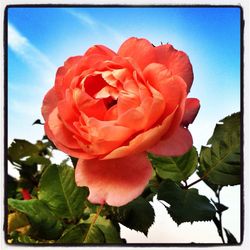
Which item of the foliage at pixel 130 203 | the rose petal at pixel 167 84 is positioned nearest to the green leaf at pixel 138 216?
the foliage at pixel 130 203

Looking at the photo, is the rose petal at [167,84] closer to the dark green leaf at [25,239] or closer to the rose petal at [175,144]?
the rose petal at [175,144]

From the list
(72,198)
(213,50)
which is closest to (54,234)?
(72,198)

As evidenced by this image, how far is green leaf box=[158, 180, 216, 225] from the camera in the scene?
0.59 meters

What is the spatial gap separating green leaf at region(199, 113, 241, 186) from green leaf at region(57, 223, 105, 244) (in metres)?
0.13

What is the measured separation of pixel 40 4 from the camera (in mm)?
603

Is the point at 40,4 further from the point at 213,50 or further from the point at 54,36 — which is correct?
the point at 213,50

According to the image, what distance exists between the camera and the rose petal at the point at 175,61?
1.92ft

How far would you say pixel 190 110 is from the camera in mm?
587

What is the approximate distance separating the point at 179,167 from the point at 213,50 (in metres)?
0.13

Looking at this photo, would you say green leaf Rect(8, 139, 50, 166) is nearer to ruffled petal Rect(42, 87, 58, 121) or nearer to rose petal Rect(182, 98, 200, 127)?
ruffled petal Rect(42, 87, 58, 121)

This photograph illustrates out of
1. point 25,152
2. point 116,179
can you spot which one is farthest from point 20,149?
point 116,179

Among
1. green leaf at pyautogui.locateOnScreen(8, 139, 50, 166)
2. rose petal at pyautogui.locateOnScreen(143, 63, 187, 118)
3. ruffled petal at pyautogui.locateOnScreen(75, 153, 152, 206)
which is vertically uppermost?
rose petal at pyautogui.locateOnScreen(143, 63, 187, 118)

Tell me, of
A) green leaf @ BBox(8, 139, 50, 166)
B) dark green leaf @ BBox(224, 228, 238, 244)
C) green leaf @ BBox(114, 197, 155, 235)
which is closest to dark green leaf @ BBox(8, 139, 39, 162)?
green leaf @ BBox(8, 139, 50, 166)

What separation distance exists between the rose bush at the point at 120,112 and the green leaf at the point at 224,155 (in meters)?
0.03
